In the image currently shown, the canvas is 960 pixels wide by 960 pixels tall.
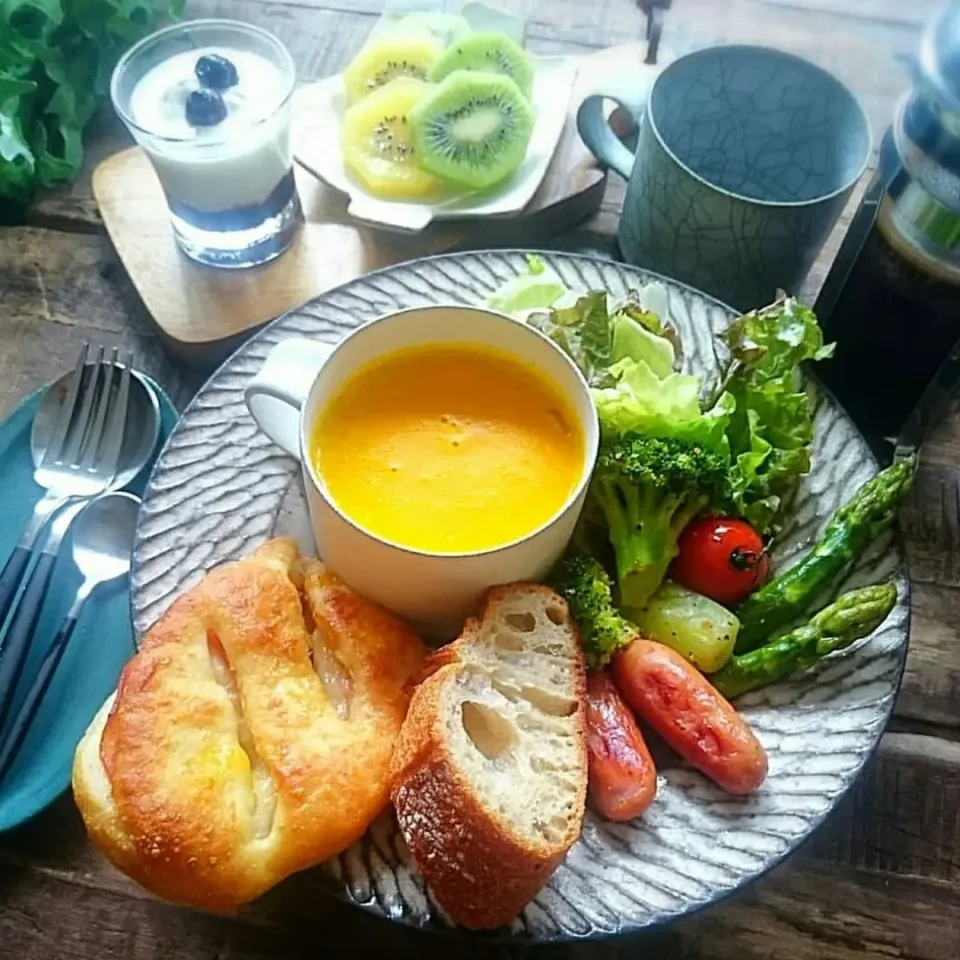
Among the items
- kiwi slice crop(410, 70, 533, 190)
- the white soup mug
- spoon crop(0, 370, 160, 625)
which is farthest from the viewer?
kiwi slice crop(410, 70, 533, 190)

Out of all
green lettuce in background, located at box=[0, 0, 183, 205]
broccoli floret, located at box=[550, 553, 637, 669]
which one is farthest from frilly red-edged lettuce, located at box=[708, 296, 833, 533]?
green lettuce in background, located at box=[0, 0, 183, 205]

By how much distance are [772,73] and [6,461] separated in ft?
4.29

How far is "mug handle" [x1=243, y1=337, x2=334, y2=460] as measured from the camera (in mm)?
1331

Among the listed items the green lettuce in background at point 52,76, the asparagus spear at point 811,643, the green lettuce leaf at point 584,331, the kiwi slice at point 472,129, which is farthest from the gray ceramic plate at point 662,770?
the green lettuce in background at point 52,76

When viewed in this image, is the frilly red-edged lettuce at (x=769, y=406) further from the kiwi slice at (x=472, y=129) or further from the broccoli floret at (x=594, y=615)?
the kiwi slice at (x=472, y=129)

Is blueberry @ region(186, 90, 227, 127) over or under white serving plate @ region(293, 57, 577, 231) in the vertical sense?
over

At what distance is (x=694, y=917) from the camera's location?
1353 mm

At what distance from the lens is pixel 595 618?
1307mm

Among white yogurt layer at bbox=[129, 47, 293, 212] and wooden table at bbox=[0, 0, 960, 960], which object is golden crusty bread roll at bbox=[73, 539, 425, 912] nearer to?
wooden table at bbox=[0, 0, 960, 960]

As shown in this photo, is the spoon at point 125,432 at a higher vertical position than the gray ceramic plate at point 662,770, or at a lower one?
lower

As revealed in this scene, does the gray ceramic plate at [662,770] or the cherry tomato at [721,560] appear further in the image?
the cherry tomato at [721,560]

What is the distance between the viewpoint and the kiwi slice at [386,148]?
1848 mm

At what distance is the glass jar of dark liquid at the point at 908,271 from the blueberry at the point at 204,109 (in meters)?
0.98

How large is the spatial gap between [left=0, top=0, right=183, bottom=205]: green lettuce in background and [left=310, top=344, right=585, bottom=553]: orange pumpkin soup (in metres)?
0.88
